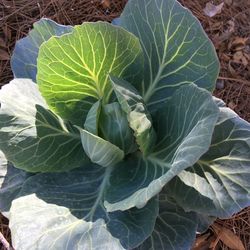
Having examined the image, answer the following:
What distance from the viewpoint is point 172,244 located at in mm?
1328

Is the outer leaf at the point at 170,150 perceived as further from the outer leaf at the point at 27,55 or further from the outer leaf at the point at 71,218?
the outer leaf at the point at 27,55

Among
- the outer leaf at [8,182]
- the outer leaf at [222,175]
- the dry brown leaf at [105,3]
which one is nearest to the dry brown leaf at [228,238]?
the outer leaf at [222,175]

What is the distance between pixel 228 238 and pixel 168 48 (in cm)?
73

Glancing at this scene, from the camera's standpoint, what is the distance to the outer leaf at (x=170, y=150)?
105 centimetres

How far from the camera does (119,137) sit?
1294mm

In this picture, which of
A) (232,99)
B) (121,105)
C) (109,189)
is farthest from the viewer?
(232,99)

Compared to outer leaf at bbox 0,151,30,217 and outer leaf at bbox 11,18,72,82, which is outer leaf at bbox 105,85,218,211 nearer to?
outer leaf at bbox 0,151,30,217

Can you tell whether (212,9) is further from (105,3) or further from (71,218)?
(71,218)

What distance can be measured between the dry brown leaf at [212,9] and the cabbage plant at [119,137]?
0.71 m

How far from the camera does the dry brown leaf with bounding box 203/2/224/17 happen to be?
200 centimetres

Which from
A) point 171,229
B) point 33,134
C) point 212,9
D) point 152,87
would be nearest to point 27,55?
point 33,134

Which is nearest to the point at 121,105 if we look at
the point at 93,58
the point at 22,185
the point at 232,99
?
the point at 93,58

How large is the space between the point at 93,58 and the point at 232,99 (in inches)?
33.1

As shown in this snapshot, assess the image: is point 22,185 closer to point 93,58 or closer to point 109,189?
point 109,189
